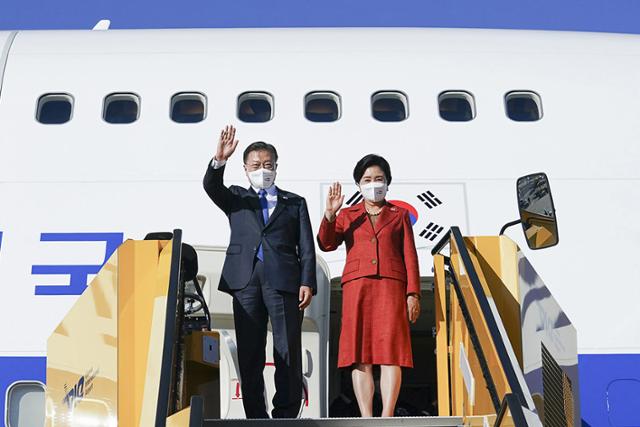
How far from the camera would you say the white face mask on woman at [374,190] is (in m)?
6.33

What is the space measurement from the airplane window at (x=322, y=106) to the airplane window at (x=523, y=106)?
1.34 m

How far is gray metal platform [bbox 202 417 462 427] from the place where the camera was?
505cm

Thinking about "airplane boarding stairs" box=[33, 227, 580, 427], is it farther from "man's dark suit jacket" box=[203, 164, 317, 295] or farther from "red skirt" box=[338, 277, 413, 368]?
"man's dark suit jacket" box=[203, 164, 317, 295]

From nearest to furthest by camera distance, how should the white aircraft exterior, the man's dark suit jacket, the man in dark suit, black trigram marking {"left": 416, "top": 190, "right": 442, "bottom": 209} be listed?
the man in dark suit < the man's dark suit jacket < the white aircraft exterior < black trigram marking {"left": 416, "top": 190, "right": 442, "bottom": 209}

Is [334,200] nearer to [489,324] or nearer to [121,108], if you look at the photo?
[489,324]

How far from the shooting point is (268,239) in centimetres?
614

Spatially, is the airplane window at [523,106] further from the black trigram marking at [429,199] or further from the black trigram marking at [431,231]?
the black trigram marking at [431,231]

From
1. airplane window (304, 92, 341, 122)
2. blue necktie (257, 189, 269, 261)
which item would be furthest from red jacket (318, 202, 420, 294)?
airplane window (304, 92, 341, 122)

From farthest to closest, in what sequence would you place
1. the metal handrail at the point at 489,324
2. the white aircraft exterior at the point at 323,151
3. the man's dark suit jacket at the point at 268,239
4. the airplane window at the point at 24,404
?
the white aircraft exterior at the point at 323,151
the airplane window at the point at 24,404
the man's dark suit jacket at the point at 268,239
the metal handrail at the point at 489,324

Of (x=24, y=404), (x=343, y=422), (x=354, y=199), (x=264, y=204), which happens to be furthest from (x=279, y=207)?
(x=24, y=404)

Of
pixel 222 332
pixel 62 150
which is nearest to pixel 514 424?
pixel 222 332

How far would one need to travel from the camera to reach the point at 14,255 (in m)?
8.02

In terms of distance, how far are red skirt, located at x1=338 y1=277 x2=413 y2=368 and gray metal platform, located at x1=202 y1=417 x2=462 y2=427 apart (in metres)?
0.77

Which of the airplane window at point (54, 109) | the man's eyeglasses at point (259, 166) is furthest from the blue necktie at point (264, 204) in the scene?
the airplane window at point (54, 109)
